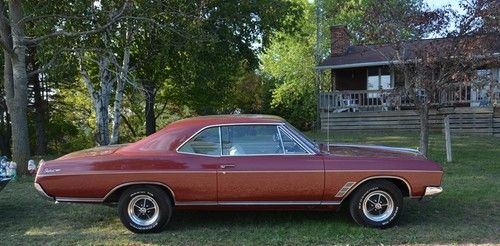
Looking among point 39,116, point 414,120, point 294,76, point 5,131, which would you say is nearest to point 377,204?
point 414,120

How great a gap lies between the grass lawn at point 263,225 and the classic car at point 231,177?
0.95 feet

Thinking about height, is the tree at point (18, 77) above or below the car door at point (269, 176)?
above

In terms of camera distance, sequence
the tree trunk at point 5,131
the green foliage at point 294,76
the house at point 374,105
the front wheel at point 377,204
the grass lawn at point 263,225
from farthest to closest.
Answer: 1. the green foliage at point 294,76
2. the tree trunk at point 5,131
3. the house at point 374,105
4. the front wheel at point 377,204
5. the grass lawn at point 263,225

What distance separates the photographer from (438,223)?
6633 millimetres

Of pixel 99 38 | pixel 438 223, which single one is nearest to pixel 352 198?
pixel 438 223

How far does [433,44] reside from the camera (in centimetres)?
1080

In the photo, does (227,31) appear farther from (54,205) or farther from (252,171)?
(252,171)

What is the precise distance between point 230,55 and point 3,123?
1156 centimetres

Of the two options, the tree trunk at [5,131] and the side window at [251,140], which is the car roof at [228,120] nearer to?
the side window at [251,140]

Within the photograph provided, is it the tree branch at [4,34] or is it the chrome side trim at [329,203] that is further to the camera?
the tree branch at [4,34]

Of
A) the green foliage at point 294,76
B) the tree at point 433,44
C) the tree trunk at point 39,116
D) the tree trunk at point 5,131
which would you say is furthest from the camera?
the green foliage at point 294,76

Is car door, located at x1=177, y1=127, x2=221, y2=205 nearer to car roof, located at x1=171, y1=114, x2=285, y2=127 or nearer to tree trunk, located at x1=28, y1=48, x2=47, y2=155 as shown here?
car roof, located at x1=171, y1=114, x2=285, y2=127

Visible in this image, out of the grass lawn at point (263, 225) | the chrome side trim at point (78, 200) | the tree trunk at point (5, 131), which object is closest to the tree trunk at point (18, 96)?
the grass lawn at point (263, 225)

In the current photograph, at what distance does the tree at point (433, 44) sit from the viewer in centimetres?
1047
